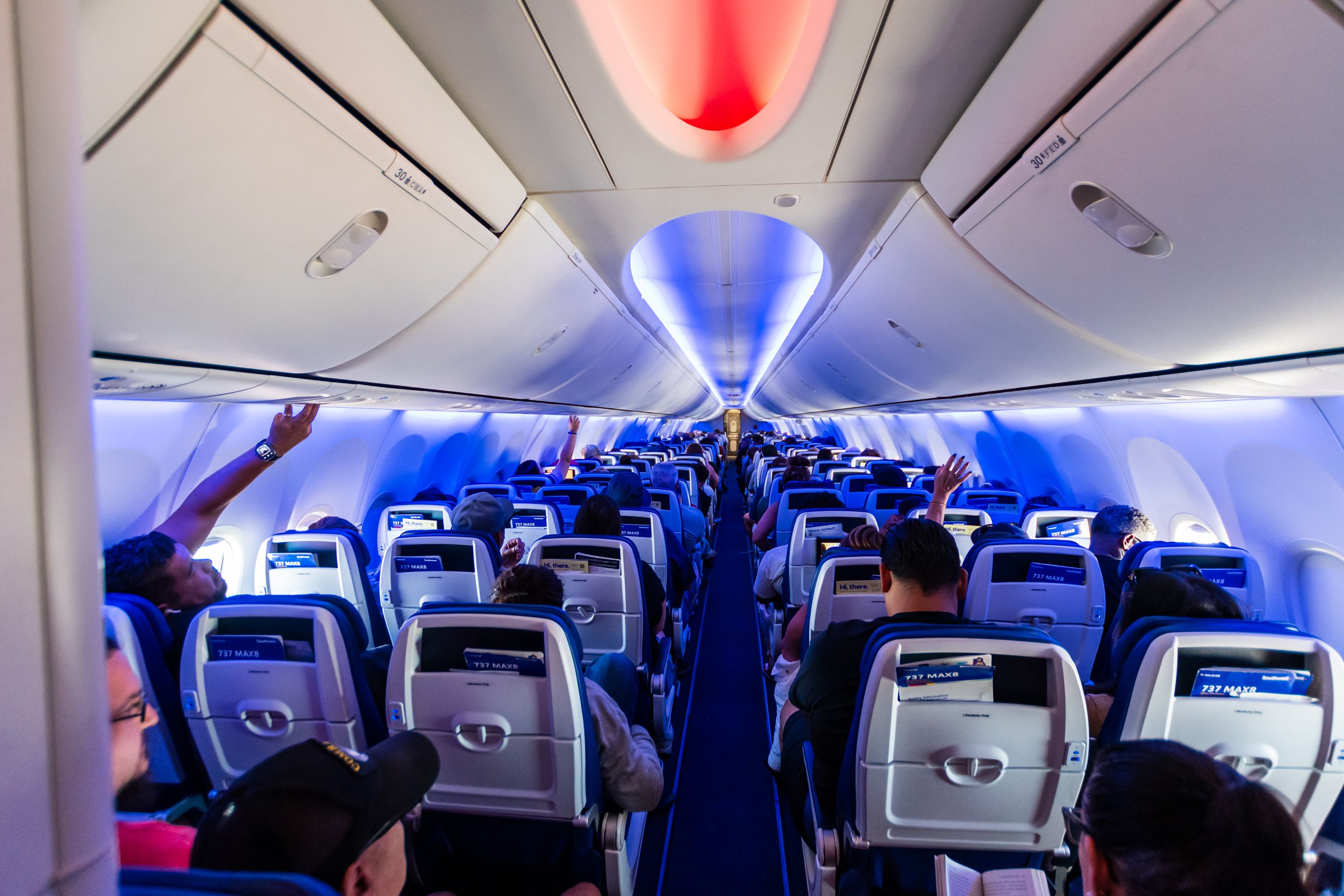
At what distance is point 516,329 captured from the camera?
4254 millimetres

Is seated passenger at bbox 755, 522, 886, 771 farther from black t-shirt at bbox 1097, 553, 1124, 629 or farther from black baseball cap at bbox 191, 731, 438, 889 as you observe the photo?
black baseball cap at bbox 191, 731, 438, 889

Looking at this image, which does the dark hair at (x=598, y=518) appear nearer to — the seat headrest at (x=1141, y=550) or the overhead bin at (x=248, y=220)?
the overhead bin at (x=248, y=220)

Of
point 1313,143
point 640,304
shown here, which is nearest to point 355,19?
point 1313,143

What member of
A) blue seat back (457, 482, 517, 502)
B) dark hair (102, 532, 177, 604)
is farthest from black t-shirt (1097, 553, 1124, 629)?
blue seat back (457, 482, 517, 502)

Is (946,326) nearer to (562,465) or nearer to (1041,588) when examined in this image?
(1041,588)

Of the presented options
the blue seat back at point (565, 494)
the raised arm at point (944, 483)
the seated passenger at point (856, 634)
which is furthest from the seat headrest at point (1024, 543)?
the blue seat back at point (565, 494)

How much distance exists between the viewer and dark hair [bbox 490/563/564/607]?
2.69 metres

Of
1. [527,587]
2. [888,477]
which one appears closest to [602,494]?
[527,587]

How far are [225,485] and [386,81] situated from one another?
10.3ft

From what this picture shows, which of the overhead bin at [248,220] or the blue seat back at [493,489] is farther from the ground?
the overhead bin at [248,220]

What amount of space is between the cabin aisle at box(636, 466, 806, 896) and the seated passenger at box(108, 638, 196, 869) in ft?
7.98

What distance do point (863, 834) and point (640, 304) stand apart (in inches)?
208

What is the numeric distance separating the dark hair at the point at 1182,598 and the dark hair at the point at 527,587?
234 centimetres

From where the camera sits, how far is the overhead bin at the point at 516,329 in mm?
3242
